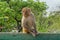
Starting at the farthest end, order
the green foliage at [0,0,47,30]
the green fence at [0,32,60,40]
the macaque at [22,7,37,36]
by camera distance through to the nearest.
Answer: the green foliage at [0,0,47,30]
the macaque at [22,7,37,36]
the green fence at [0,32,60,40]

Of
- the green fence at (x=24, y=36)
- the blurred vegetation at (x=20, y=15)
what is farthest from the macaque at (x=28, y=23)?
the blurred vegetation at (x=20, y=15)

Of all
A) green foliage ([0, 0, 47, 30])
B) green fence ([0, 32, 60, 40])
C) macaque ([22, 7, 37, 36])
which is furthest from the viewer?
green foliage ([0, 0, 47, 30])

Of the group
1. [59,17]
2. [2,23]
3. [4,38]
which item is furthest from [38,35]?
[59,17]

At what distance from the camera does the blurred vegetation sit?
9.02m

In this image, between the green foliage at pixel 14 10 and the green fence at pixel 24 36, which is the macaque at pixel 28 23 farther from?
the green foliage at pixel 14 10

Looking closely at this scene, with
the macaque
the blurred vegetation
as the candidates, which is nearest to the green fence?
the macaque

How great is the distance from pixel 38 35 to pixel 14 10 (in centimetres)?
683

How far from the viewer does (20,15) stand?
1027 cm

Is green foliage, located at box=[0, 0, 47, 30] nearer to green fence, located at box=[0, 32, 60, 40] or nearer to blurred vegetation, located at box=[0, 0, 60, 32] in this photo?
blurred vegetation, located at box=[0, 0, 60, 32]

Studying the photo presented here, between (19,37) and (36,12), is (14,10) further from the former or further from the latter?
(19,37)

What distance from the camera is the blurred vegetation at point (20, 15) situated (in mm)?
9016

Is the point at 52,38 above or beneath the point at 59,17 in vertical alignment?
above

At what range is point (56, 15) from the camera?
458 inches

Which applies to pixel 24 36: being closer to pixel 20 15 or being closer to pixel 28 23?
pixel 28 23
